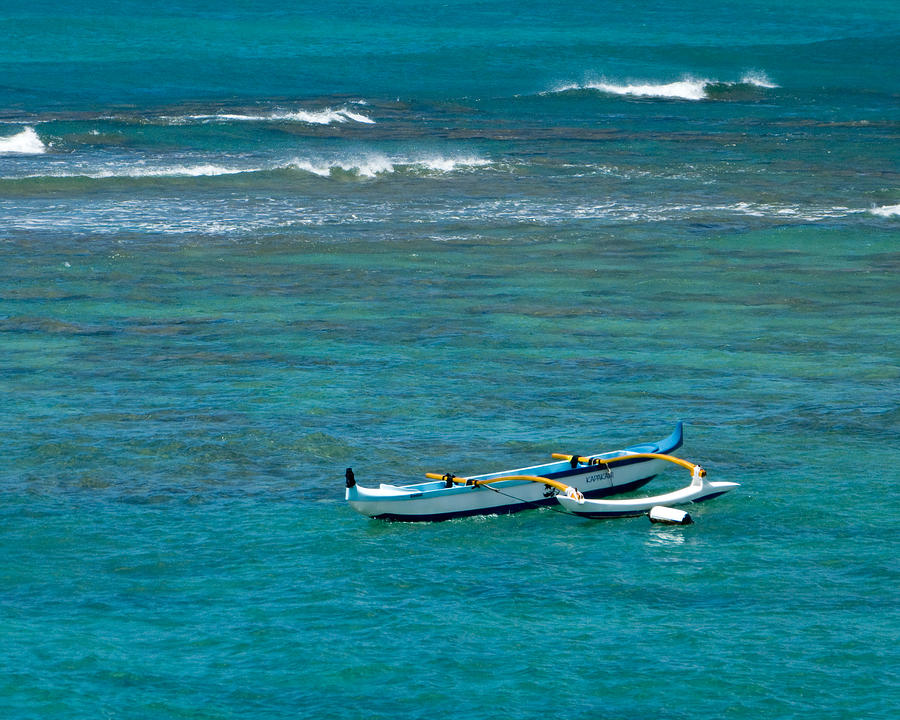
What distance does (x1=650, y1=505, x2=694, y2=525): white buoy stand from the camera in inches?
902

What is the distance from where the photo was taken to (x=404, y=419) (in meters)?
27.8

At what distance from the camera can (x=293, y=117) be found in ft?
246

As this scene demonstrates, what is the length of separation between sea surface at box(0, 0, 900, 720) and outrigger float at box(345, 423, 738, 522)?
1.21 ft

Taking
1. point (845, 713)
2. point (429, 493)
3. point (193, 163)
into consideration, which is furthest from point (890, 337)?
point (193, 163)

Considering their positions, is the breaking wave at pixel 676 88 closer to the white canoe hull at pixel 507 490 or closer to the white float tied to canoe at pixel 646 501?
the white canoe hull at pixel 507 490

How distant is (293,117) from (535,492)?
54688 mm

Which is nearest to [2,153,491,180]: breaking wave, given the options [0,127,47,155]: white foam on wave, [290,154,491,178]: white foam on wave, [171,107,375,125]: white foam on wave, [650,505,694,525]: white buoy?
[290,154,491,178]: white foam on wave

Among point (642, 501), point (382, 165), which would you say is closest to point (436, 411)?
point (642, 501)

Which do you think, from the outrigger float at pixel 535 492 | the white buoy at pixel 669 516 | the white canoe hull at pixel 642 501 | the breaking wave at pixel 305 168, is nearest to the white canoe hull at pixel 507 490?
the outrigger float at pixel 535 492

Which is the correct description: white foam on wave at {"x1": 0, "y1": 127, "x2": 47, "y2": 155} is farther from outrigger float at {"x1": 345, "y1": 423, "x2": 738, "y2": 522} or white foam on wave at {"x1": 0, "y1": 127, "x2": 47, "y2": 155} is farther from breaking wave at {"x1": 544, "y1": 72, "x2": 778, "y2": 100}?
outrigger float at {"x1": 345, "y1": 423, "x2": 738, "y2": 522}

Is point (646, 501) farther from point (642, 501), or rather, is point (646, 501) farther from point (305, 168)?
point (305, 168)

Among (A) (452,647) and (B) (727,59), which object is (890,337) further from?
(B) (727,59)

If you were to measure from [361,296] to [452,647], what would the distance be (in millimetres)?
19984

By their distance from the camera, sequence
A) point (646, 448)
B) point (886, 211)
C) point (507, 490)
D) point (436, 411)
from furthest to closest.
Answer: point (886, 211) → point (436, 411) → point (646, 448) → point (507, 490)
